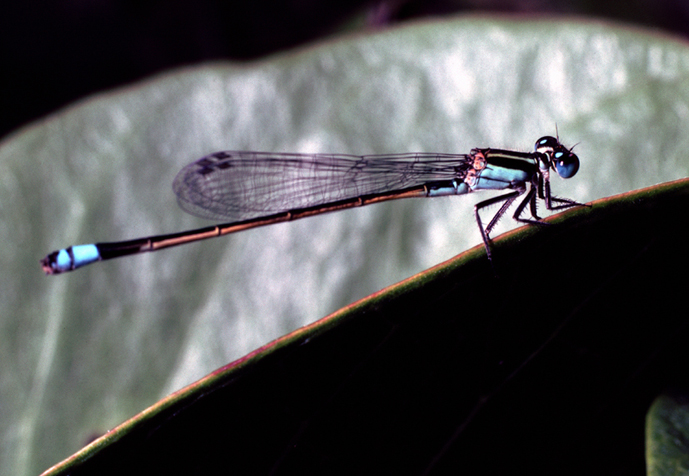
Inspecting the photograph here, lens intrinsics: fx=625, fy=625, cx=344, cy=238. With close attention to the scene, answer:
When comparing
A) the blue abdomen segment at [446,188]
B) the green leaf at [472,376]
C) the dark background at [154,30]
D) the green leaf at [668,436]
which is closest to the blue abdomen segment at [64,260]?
the green leaf at [472,376]

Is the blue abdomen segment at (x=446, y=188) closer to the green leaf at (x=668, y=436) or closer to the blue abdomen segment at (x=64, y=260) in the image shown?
the green leaf at (x=668, y=436)

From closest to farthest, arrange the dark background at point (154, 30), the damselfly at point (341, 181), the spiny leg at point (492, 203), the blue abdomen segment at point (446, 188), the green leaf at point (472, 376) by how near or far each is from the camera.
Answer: the green leaf at point (472, 376), the spiny leg at point (492, 203), the damselfly at point (341, 181), the blue abdomen segment at point (446, 188), the dark background at point (154, 30)

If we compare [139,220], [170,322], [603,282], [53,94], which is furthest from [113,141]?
[603,282]

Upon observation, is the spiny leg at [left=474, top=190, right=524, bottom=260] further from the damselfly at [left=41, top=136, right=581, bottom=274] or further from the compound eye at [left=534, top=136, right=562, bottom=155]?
the compound eye at [left=534, top=136, right=562, bottom=155]

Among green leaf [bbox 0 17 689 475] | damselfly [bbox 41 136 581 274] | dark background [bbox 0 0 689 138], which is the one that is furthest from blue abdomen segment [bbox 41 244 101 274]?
dark background [bbox 0 0 689 138]

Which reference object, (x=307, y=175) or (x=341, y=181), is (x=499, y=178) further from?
(x=307, y=175)

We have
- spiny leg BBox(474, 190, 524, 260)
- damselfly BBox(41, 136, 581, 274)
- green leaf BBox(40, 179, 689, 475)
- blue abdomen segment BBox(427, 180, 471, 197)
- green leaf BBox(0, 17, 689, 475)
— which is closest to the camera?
green leaf BBox(40, 179, 689, 475)

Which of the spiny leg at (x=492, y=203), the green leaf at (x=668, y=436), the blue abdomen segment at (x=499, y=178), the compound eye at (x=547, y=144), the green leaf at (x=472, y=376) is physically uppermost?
the compound eye at (x=547, y=144)
